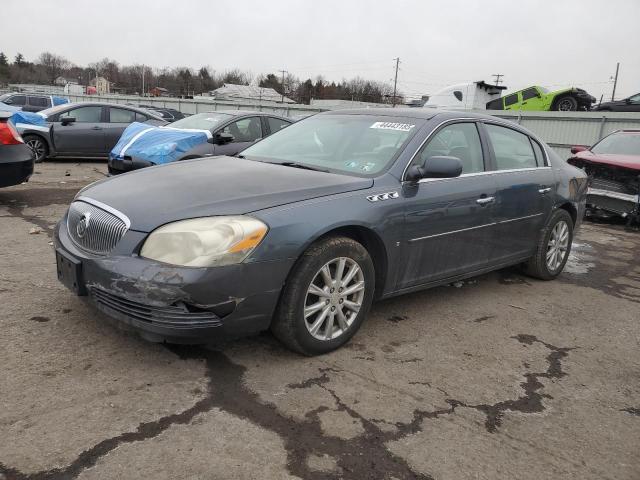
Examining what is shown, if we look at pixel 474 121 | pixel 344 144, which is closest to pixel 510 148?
pixel 474 121

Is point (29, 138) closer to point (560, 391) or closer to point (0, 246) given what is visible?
point (0, 246)

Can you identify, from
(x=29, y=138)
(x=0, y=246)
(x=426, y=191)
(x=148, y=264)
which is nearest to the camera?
(x=148, y=264)

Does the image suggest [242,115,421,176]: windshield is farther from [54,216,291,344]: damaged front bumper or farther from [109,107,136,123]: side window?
[109,107,136,123]: side window

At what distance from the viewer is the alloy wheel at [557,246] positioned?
5.31m

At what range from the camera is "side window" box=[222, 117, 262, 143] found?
915 centimetres

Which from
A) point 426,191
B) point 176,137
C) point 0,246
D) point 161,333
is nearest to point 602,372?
point 426,191

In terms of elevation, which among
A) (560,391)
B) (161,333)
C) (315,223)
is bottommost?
(560,391)

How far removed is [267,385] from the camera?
2.96 metres

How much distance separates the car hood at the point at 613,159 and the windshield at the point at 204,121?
5.93 m

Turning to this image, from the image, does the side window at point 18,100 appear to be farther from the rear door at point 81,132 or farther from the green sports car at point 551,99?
the green sports car at point 551,99

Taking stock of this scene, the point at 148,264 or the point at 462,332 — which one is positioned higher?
the point at 148,264

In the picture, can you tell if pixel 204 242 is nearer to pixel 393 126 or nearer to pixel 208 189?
pixel 208 189

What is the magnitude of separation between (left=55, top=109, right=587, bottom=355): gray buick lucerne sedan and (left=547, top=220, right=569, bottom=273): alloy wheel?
57 centimetres

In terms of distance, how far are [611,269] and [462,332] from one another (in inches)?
125
